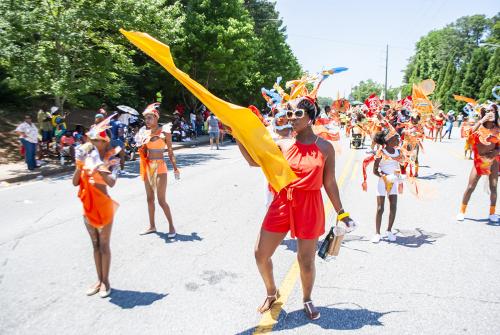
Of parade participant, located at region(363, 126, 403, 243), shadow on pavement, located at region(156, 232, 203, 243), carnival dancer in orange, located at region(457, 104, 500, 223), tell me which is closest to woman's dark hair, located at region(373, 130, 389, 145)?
parade participant, located at region(363, 126, 403, 243)

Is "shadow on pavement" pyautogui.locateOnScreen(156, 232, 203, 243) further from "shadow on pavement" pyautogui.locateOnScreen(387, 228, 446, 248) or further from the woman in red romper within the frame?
"shadow on pavement" pyautogui.locateOnScreen(387, 228, 446, 248)

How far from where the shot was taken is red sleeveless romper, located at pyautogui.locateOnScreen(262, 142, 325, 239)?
3449 millimetres

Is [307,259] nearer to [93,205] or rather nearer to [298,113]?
[298,113]

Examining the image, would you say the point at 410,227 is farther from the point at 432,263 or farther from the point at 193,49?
the point at 193,49

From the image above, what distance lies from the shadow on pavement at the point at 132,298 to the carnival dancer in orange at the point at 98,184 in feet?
0.38

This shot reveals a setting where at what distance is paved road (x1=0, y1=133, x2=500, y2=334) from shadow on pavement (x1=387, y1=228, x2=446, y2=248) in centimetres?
2

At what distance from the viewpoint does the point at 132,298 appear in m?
4.12

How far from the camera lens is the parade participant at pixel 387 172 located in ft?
19.0

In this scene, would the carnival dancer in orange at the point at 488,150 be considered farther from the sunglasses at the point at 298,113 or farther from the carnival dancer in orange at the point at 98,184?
the carnival dancer in orange at the point at 98,184

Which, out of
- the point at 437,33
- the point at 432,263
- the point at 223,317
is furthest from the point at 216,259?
the point at 437,33

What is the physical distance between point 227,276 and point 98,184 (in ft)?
5.81

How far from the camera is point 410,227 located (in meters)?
6.61

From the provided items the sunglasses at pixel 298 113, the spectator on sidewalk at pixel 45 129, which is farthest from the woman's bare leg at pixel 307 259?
the spectator on sidewalk at pixel 45 129

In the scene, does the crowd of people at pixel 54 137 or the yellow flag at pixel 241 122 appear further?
the crowd of people at pixel 54 137
